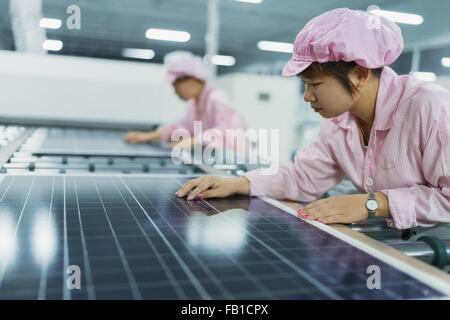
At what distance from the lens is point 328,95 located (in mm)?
1454

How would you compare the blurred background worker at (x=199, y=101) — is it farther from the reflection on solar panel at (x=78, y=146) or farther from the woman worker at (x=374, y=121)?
the woman worker at (x=374, y=121)

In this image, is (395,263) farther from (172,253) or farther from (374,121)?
(374,121)

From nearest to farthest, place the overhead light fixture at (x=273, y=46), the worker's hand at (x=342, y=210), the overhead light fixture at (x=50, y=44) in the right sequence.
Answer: the worker's hand at (x=342, y=210)
the overhead light fixture at (x=50, y=44)
the overhead light fixture at (x=273, y=46)

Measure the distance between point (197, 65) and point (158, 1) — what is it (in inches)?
208

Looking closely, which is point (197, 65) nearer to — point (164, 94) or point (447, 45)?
point (164, 94)

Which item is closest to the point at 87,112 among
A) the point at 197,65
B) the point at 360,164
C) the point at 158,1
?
the point at 197,65

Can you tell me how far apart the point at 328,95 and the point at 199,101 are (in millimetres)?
Result: 2401

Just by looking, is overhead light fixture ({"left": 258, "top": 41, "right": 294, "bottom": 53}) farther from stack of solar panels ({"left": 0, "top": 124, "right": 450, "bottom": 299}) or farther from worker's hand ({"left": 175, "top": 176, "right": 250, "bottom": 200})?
stack of solar panels ({"left": 0, "top": 124, "right": 450, "bottom": 299})

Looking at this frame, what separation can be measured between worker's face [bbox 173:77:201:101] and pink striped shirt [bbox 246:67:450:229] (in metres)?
1.89

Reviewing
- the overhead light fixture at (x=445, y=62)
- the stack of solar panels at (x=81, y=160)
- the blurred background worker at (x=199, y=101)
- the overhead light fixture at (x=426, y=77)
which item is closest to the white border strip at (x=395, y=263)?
the overhead light fixture at (x=426, y=77)

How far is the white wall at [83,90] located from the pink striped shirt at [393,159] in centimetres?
281

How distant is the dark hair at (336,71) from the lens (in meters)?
1.40

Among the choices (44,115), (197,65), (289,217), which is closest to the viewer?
(289,217)

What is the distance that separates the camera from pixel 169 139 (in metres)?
3.83
